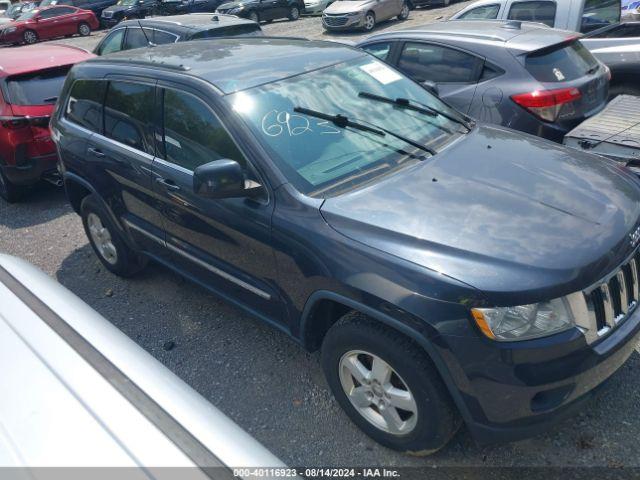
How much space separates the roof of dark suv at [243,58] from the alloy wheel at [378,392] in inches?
66.1

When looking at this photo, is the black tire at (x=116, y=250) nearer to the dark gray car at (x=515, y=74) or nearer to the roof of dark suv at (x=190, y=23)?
the dark gray car at (x=515, y=74)

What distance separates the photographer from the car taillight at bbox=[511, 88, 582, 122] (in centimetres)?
491

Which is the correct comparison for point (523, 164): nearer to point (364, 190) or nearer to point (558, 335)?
point (364, 190)

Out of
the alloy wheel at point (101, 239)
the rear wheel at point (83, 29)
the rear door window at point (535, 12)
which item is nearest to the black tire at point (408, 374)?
the alloy wheel at point (101, 239)

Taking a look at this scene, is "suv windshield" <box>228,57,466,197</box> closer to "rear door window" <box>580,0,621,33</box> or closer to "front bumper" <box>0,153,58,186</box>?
"front bumper" <box>0,153,58,186</box>

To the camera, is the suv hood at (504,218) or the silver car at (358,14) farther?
the silver car at (358,14)

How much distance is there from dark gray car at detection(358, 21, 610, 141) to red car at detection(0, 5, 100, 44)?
20.7 m

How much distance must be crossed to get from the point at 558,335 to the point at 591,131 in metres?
2.43

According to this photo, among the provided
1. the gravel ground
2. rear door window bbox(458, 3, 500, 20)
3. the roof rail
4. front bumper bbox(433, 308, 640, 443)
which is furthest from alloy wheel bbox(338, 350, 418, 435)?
rear door window bbox(458, 3, 500, 20)

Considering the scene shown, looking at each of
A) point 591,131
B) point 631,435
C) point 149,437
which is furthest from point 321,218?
point 591,131

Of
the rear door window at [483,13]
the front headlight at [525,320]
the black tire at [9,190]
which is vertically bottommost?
the black tire at [9,190]

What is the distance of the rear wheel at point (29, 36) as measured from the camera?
21.4m

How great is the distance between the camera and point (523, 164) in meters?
3.06

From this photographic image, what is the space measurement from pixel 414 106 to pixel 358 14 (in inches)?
555
